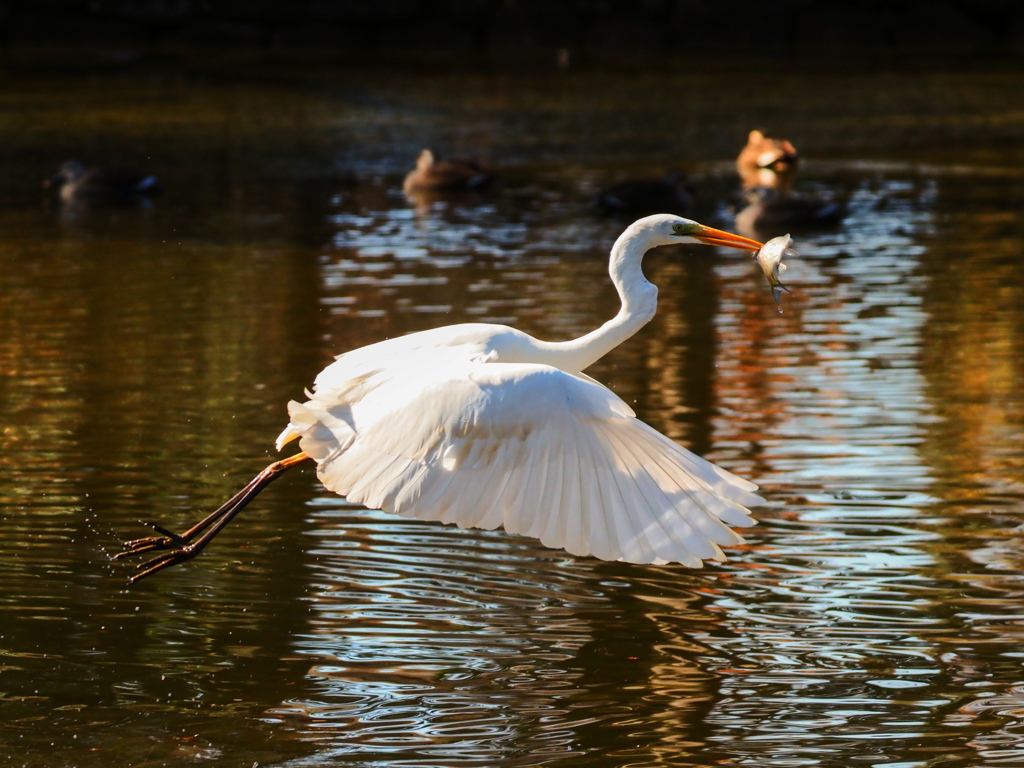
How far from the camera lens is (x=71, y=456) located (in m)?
7.31

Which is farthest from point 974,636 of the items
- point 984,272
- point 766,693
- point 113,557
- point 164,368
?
point 984,272

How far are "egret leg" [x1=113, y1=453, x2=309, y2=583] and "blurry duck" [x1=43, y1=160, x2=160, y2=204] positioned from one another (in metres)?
9.10

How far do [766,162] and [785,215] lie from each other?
2731 millimetres

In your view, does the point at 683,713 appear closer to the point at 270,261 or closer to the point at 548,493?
the point at 548,493

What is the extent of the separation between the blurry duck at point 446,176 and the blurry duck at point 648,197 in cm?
155

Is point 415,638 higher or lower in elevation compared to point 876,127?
lower

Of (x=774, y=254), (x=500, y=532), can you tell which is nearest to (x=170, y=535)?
(x=500, y=532)

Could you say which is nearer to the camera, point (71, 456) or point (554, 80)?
point (71, 456)

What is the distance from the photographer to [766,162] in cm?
1568

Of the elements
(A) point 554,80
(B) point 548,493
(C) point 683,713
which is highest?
(A) point 554,80

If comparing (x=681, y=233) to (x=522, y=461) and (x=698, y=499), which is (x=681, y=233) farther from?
(x=698, y=499)

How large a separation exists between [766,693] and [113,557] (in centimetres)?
261

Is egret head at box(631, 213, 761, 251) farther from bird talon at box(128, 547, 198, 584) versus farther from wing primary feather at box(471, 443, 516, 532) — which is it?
bird talon at box(128, 547, 198, 584)

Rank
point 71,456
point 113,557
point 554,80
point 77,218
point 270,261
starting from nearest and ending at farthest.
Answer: point 113,557, point 71,456, point 270,261, point 77,218, point 554,80
